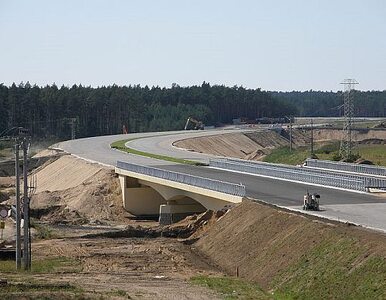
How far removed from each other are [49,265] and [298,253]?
42.6ft

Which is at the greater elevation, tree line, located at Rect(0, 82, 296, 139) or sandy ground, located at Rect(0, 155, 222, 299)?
tree line, located at Rect(0, 82, 296, 139)

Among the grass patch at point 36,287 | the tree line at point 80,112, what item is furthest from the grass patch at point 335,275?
the tree line at point 80,112

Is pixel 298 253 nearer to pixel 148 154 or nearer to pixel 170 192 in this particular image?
pixel 170 192

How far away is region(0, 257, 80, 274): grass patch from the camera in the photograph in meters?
36.8

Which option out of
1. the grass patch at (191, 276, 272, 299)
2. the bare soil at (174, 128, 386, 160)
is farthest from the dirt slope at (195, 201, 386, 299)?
the bare soil at (174, 128, 386, 160)

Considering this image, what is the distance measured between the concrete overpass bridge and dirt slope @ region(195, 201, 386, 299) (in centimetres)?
488

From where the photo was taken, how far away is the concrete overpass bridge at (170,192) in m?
47.2

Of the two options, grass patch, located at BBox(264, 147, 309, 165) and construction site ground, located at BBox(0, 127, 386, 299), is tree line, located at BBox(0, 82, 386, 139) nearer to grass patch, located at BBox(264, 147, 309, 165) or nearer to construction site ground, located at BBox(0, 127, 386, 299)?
grass patch, located at BBox(264, 147, 309, 165)

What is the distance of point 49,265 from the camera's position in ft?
127

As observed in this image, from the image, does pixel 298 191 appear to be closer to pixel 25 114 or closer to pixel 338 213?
pixel 338 213

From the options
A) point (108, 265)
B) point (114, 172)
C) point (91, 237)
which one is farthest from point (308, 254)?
point (114, 172)

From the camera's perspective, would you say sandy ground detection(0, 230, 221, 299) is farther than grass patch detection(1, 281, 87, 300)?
Yes

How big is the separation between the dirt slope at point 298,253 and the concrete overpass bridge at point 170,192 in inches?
192

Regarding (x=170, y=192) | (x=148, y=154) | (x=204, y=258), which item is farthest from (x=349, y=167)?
(x=148, y=154)
